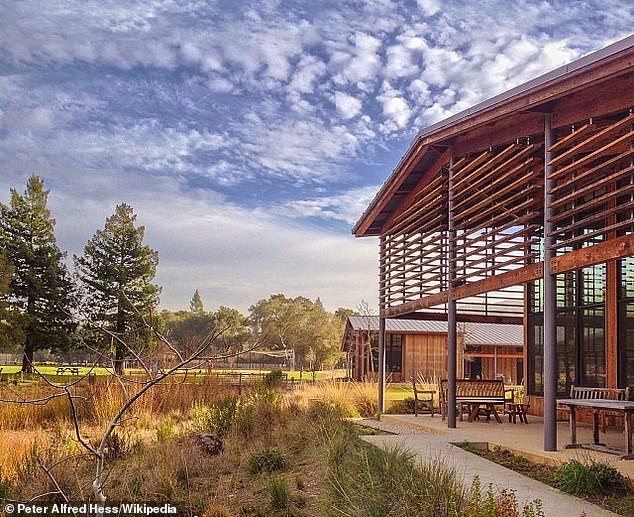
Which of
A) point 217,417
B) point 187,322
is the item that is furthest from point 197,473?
point 187,322

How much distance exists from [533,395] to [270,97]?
7.99 m

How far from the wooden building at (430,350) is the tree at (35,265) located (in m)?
13.6

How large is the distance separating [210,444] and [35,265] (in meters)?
27.3

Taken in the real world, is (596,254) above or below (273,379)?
above

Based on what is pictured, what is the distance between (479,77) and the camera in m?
12.8

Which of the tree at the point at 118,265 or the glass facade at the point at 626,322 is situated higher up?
the tree at the point at 118,265

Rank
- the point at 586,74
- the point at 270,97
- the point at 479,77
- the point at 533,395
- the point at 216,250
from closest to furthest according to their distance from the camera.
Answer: the point at 586,74
the point at 479,77
the point at 533,395
the point at 270,97
the point at 216,250

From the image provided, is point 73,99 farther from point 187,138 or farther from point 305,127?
point 305,127

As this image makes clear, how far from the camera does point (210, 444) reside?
32.2 feet

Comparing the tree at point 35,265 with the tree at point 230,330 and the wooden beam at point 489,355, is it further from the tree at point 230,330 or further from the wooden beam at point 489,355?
the tree at point 230,330

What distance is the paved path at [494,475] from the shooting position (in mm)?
5945

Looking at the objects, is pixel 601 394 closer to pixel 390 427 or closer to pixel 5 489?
pixel 390 427

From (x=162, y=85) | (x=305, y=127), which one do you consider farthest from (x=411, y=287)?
(x=162, y=85)

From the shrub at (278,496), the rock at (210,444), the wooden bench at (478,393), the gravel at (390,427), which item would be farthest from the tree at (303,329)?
the shrub at (278,496)
